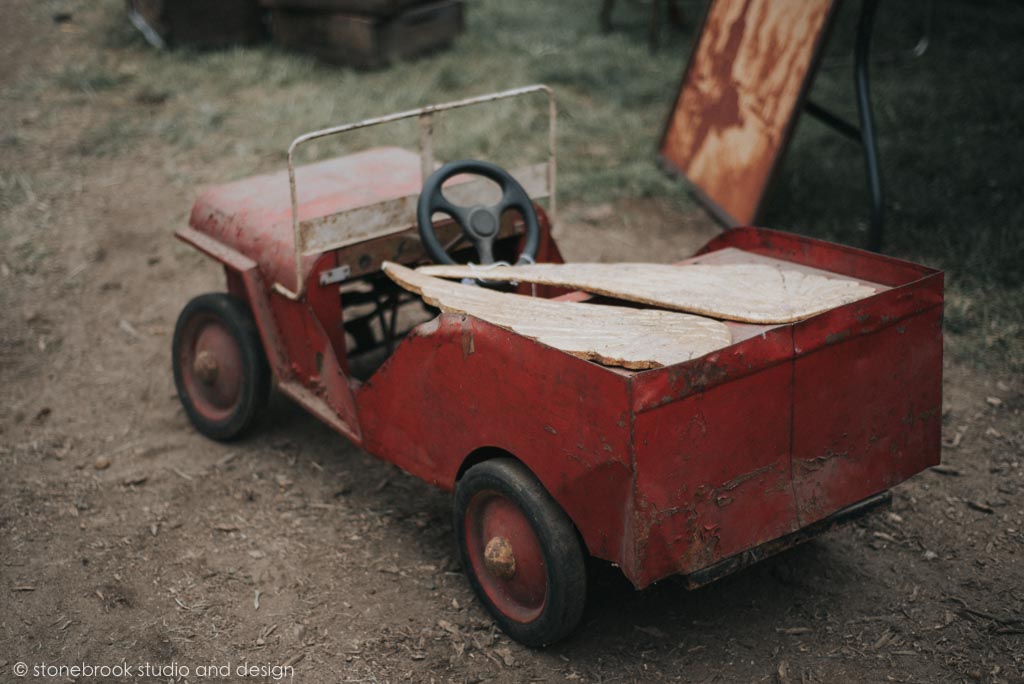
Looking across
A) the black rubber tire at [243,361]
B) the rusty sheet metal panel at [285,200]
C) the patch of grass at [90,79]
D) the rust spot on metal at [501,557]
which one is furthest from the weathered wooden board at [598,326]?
the patch of grass at [90,79]

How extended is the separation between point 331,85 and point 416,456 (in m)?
5.35

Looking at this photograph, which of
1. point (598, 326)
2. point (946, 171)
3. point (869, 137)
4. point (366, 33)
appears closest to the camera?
point (598, 326)

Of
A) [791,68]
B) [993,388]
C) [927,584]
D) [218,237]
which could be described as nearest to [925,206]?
[791,68]

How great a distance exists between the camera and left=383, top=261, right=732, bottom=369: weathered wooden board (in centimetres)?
268

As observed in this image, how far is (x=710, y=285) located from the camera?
3174 mm

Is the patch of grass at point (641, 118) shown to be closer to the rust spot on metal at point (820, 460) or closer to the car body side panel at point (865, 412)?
the car body side panel at point (865, 412)

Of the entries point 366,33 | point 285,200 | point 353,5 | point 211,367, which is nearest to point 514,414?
point 285,200

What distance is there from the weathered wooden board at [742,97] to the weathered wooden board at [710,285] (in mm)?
2542

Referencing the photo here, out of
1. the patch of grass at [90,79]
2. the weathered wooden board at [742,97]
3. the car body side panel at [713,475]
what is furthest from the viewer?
the patch of grass at [90,79]

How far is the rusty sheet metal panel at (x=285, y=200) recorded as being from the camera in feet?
12.8

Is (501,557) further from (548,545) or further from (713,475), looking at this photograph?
(713,475)

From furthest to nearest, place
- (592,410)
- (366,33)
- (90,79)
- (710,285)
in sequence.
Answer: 1. (366,33)
2. (90,79)
3. (710,285)
4. (592,410)

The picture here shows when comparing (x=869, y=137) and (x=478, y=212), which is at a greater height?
(x=869, y=137)

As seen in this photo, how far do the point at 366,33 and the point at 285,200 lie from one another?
4.52m
